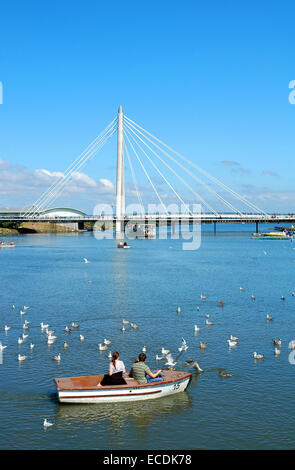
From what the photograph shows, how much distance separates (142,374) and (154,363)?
382 centimetres

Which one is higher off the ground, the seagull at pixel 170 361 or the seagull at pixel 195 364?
the seagull at pixel 170 361

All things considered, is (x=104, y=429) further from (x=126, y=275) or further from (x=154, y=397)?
(x=126, y=275)

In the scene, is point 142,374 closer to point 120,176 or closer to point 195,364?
point 195,364

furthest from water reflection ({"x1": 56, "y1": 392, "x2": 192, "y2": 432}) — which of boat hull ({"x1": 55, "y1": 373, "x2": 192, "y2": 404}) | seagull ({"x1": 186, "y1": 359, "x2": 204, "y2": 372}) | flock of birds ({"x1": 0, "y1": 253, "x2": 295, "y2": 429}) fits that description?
seagull ({"x1": 186, "y1": 359, "x2": 204, "y2": 372})

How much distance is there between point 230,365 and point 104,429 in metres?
7.53

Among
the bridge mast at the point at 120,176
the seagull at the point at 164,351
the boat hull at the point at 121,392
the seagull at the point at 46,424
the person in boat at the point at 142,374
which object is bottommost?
the seagull at the point at 46,424

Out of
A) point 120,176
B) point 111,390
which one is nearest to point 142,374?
point 111,390

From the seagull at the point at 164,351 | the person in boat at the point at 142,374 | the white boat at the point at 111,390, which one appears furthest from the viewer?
the seagull at the point at 164,351

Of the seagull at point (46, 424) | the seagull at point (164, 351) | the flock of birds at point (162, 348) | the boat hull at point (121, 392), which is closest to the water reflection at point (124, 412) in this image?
the boat hull at point (121, 392)

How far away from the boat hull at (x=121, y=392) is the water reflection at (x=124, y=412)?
17 centimetres

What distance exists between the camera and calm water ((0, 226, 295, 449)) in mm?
15312

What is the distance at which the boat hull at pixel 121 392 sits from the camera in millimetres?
17109

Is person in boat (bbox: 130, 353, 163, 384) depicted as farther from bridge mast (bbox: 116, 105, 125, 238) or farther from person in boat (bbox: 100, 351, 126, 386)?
bridge mast (bbox: 116, 105, 125, 238)

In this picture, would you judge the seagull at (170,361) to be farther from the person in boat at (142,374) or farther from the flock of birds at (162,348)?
the person in boat at (142,374)
